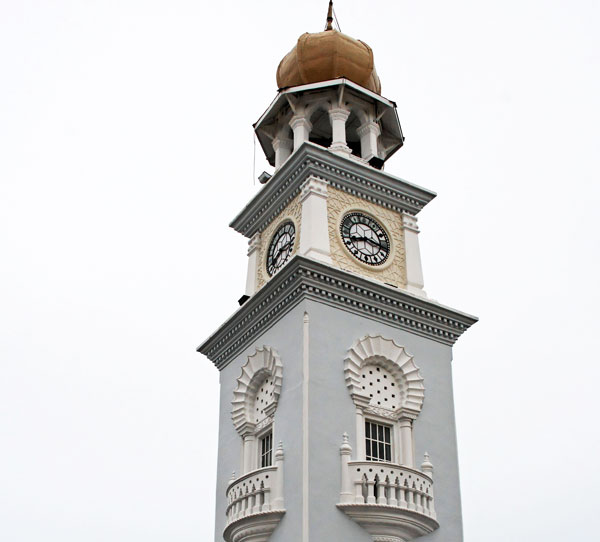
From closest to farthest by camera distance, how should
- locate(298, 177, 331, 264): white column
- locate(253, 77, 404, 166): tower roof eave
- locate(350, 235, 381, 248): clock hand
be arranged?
locate(298, 177, 331, 264): white column
locate(350, 235, 381, 248): clock hand
locate(253, 77, 404, 166): tower roof eave

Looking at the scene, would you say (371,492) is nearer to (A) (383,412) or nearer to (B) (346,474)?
(B) (346,474)

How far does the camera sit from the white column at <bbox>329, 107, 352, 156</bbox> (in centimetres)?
2727

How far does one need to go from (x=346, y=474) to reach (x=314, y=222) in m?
6.64

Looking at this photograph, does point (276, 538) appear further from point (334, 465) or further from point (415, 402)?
point (415, 402)

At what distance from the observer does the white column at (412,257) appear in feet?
84.5

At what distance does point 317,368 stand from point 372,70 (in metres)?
10.6

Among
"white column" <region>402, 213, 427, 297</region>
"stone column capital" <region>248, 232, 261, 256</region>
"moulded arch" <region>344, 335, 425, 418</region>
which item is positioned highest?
"stone column capital" <region>248, 232, 261, 256</region>

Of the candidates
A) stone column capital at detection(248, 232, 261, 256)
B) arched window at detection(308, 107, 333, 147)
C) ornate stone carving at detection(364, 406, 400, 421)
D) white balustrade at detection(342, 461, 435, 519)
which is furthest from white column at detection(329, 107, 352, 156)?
white balustrade at detection(342, 461, 435, 519)

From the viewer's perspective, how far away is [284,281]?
78.6ft

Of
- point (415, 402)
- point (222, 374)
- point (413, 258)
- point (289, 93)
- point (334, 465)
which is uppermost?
point (289, 93)

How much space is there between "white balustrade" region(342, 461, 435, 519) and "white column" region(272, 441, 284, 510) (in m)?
1.43

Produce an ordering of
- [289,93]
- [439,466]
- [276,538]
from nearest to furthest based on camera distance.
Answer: [276,538]
[439,466]
[289,93]

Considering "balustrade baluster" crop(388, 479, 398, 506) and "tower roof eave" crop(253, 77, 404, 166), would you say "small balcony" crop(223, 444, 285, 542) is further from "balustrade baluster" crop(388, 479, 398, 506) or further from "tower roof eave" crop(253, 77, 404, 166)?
"tower roof eave" crop(253, 77, 404, 166)

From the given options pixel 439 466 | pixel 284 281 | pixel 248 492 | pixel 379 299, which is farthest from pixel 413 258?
pixel 248 492
